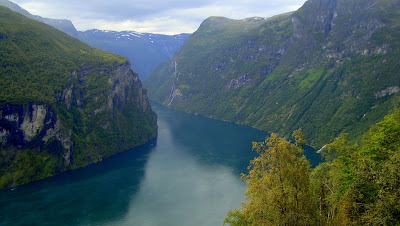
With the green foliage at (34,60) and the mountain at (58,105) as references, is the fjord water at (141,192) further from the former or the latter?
the green foliage at (34,60)

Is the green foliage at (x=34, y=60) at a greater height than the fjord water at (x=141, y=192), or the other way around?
the green foliage at (x=34, y=60)

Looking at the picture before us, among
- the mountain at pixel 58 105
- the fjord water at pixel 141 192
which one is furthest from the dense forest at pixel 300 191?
the mountain at pixel 58 105

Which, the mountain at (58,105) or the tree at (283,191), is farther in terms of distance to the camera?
the mountain at (58,105)

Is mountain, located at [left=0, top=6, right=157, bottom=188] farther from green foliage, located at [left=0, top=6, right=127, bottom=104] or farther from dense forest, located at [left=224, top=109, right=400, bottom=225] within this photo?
dense forest, located at [left=224, top=109, right=400, bottom=225]

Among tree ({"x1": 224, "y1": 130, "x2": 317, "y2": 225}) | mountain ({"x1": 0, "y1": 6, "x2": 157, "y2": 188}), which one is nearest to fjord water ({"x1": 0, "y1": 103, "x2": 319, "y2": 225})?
mountain ({"x1": 0, "y1": 6, "x2": 157, "y2": 188})

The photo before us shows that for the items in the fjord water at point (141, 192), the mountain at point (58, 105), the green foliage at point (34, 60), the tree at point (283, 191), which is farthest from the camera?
the green foliage at point (34, 60)

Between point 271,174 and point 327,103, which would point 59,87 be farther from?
point 327,103

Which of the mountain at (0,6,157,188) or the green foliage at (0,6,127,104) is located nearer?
the mountain at (0,6,157,188)
